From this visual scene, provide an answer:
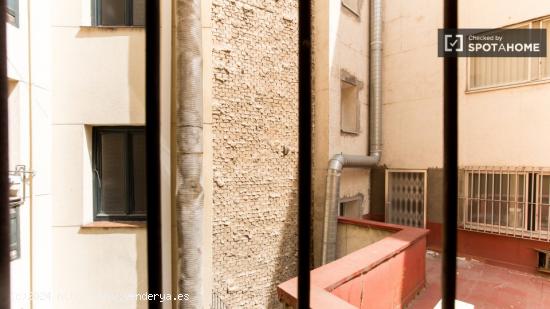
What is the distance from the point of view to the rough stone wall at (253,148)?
5.06 meters

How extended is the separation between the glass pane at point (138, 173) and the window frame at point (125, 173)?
5 centimetres

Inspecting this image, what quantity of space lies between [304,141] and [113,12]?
519 centimetres

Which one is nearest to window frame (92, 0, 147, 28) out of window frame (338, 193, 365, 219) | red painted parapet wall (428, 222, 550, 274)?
window frame (338, 193, 365, 219)

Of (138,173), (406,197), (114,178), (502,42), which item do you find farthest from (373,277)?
(502,42)

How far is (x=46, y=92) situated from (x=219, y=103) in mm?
2698

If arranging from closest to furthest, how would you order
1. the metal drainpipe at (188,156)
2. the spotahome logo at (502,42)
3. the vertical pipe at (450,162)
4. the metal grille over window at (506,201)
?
the vertical pipe at (450,162) → the metal drainpipe at (188,156) → the metal grille over window at (506,201) → the spotahome logo at (502,42)

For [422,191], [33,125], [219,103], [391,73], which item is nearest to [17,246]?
[33,125]

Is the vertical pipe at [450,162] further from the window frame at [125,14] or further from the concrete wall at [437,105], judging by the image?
the concrete wall at [437,105]

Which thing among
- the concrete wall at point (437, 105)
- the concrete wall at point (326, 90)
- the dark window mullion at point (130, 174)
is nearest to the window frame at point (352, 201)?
the concrete wall at point (326, 90)

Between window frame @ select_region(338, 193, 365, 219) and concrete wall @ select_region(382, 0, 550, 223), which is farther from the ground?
concrete wall @ select_region(382, 0, 550, 223)

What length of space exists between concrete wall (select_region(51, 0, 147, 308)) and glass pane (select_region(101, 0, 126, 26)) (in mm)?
226

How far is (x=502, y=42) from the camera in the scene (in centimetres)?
692

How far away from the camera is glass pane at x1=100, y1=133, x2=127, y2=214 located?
4535mm

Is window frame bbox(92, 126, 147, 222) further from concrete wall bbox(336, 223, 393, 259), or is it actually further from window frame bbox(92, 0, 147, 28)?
concrete wall bbox(336, 223, 393, 259)
